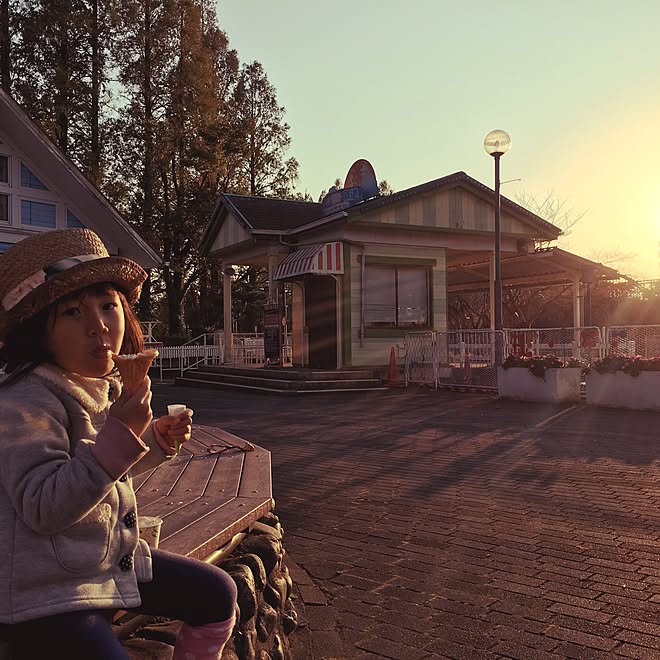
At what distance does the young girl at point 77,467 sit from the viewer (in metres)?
1.76

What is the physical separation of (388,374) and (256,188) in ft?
74.8

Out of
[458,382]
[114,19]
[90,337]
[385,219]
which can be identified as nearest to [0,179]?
[385,219]

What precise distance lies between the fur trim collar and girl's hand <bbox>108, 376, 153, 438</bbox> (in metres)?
0.20

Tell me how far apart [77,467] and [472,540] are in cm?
368

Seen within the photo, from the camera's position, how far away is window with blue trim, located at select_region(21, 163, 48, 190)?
1490cm

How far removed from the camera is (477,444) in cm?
909

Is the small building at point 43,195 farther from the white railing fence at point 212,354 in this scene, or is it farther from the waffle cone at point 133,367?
the waffle cone at point 133,367

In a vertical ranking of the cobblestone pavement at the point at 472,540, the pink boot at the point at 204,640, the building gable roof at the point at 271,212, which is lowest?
the cobblestone pavement at the point at 472,540

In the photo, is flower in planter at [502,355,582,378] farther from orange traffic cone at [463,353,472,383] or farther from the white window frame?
the white window frame

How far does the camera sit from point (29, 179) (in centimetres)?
1501

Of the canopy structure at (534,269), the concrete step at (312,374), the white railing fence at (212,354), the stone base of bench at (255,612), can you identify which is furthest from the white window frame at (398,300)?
the stone base of bench at (255,612)

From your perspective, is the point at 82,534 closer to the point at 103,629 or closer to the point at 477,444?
the point at 103,629

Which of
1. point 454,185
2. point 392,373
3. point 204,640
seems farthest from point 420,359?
point 204,640

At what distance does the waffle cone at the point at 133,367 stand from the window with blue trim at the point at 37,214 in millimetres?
14448
